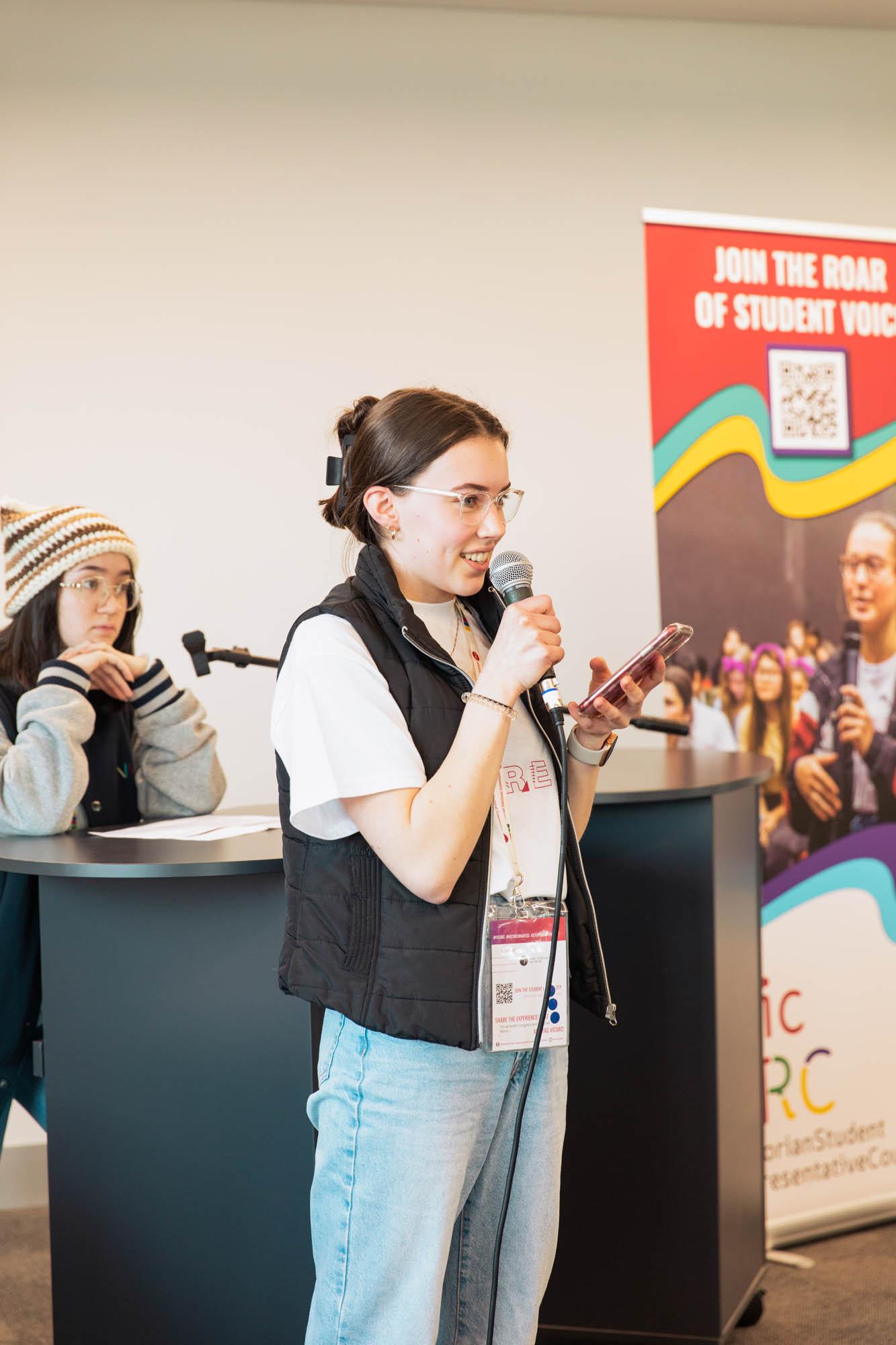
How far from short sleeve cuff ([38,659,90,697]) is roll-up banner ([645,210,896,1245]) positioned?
5.31ft

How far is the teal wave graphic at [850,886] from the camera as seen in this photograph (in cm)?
324

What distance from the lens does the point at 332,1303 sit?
1.32 meters

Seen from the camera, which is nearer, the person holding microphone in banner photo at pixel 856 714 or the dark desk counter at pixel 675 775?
the dark desk counter at pixel 675 775

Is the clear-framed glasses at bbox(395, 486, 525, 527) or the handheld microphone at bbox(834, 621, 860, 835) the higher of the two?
the clear-framed glasses at bbox(395, 486, 525, 527)

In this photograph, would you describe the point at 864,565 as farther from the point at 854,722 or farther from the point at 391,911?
the point at 391,911

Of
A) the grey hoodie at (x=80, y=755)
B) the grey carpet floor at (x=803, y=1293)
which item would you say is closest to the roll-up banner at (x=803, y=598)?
the grey carpet floor at (x=803, y=1293)

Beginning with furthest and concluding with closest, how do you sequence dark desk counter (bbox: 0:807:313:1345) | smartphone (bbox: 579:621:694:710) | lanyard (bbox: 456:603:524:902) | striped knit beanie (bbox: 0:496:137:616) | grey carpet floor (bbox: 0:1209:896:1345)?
grey carpet floor (bbox: 0:1209:896:1345) → striped knit beanie (bbox: 0:496:137:616) → dark desk counter (bbox: 0:807:313:1345) → smartphone (bbox: 579:621:694:710) → lanyard (bbox: 456:603:524:902)

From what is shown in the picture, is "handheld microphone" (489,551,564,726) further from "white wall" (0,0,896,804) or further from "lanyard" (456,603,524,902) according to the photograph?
"white wall" (0,0,896,804)

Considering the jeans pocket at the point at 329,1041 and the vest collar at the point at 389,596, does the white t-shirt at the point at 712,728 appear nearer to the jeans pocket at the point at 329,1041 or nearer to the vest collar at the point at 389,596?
the vest collar at the point at 389,596

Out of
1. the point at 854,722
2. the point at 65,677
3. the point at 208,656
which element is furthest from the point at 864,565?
the point at 65,677

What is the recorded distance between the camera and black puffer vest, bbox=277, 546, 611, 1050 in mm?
1256

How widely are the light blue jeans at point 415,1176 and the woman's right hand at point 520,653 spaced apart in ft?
1.28

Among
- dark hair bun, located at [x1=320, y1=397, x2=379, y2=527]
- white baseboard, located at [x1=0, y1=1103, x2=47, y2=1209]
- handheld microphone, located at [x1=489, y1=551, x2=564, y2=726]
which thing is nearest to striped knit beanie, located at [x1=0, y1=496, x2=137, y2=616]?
dark hair bun, located at [x1=320, y1=397, x2=379, y2=527]

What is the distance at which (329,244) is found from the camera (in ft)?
10.0
